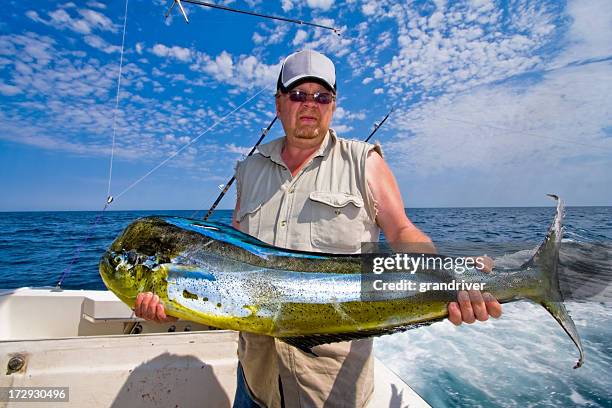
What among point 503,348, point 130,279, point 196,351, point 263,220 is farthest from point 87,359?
point 503,348

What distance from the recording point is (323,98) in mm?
2297

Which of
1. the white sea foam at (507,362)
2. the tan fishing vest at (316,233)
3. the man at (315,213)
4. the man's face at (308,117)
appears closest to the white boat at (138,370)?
the man at (315,213)

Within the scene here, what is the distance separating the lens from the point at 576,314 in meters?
7.73

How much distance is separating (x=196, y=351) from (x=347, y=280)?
2.19 meters

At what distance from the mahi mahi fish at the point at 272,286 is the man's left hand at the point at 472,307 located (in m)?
0.03

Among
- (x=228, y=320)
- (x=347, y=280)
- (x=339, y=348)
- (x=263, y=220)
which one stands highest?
(x=263, y=220)

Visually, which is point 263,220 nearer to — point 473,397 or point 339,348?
point 339,348

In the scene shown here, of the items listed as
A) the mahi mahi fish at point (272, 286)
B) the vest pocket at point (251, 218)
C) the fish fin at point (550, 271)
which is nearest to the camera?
the mahi mahi fish at point (272, 286)

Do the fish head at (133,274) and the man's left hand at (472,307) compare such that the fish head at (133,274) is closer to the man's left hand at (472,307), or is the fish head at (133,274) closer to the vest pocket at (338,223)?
the vest pocket at (338,223)

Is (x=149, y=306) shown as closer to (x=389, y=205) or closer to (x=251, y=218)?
(x=251, y=218)

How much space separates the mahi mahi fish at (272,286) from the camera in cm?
160

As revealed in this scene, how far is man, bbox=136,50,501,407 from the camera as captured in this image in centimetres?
194

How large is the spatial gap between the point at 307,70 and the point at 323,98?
0.66 feet

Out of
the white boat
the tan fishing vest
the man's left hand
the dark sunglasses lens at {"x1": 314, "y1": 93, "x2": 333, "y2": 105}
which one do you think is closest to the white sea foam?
the white boat
